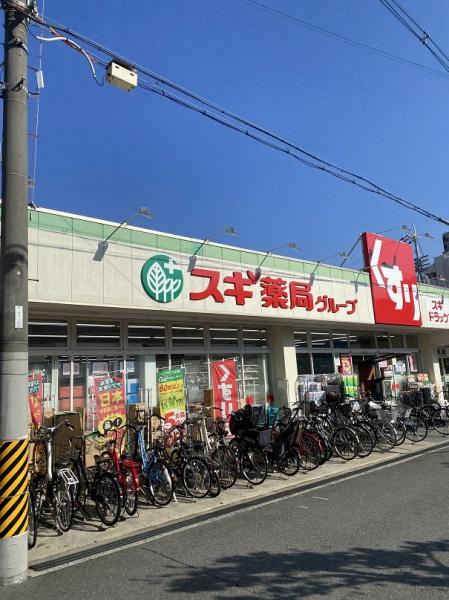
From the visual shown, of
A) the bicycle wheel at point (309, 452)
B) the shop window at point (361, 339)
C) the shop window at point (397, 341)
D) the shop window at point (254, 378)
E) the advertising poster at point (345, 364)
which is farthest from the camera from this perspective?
the shop window at point (397, 341)

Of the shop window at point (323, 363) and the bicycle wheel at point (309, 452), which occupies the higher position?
the shop window at point (323, 363)

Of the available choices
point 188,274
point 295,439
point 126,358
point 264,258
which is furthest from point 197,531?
point 264,258

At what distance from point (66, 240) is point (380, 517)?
735 cm

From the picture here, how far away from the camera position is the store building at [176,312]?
31.1 ft

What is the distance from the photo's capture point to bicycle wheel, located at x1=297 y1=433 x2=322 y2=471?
30.5 ft

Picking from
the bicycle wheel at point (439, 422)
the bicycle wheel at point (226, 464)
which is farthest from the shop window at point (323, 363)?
the bicycle wheel at point (226, 464)

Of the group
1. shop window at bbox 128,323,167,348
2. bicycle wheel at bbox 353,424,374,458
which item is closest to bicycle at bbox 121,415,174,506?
shop window at bbox 128,323,167,348

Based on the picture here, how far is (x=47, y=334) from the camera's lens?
1008cm

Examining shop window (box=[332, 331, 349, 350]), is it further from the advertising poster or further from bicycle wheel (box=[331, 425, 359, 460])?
bicycle wheel (box=[331, 425, 359, 460])

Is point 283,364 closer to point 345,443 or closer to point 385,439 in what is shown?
point 385,439

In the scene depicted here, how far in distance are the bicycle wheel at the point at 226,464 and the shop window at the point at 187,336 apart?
443cm

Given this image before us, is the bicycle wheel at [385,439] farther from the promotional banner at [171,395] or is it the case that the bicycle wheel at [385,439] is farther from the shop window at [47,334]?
the shop window at [47,334]

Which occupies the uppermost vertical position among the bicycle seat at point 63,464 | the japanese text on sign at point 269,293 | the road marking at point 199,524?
the japanese text on sign at point 269,293

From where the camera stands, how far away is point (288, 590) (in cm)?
416
